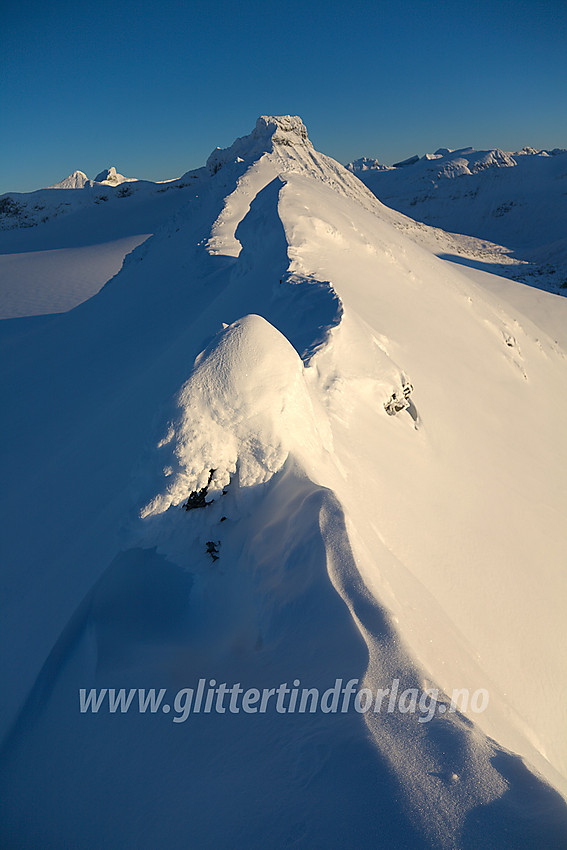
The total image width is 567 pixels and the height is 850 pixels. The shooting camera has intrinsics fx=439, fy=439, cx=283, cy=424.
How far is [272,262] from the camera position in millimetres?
9391

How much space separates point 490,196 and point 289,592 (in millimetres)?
79073

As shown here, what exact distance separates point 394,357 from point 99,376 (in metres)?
6.19

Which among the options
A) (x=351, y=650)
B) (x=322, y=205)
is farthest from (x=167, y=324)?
(x=351, y=650)

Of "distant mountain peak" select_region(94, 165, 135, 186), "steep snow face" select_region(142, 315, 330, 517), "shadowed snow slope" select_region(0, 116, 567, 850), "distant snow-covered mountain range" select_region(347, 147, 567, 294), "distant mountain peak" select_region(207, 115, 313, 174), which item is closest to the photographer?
"shadowed snow slope" select_region(0, 116, 567, 850)

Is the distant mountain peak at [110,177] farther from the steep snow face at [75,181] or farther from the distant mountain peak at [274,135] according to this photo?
the distant mountain peak at [274,135]

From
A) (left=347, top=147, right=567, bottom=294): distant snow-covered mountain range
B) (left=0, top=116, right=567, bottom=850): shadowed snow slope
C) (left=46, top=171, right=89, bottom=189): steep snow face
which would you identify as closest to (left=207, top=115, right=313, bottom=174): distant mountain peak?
(left=347, top=147, right=567, bottom=294): distant snow-covered mountain range

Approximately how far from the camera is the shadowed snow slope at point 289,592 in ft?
6.77

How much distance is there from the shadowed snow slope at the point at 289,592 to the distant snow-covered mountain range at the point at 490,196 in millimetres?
45132

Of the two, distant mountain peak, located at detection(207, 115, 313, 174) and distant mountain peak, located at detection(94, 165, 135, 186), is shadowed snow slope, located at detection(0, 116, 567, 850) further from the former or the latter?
distant mountain peak, located at detection(94, 165, 135, 186)

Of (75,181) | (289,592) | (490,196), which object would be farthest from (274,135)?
(75,181)

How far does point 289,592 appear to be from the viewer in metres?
3.11

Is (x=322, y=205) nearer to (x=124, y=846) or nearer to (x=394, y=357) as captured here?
(x=394, y=357)

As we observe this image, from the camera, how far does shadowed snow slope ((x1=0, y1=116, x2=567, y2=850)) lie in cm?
206

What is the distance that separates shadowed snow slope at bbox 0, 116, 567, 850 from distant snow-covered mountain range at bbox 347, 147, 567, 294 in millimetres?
45132
